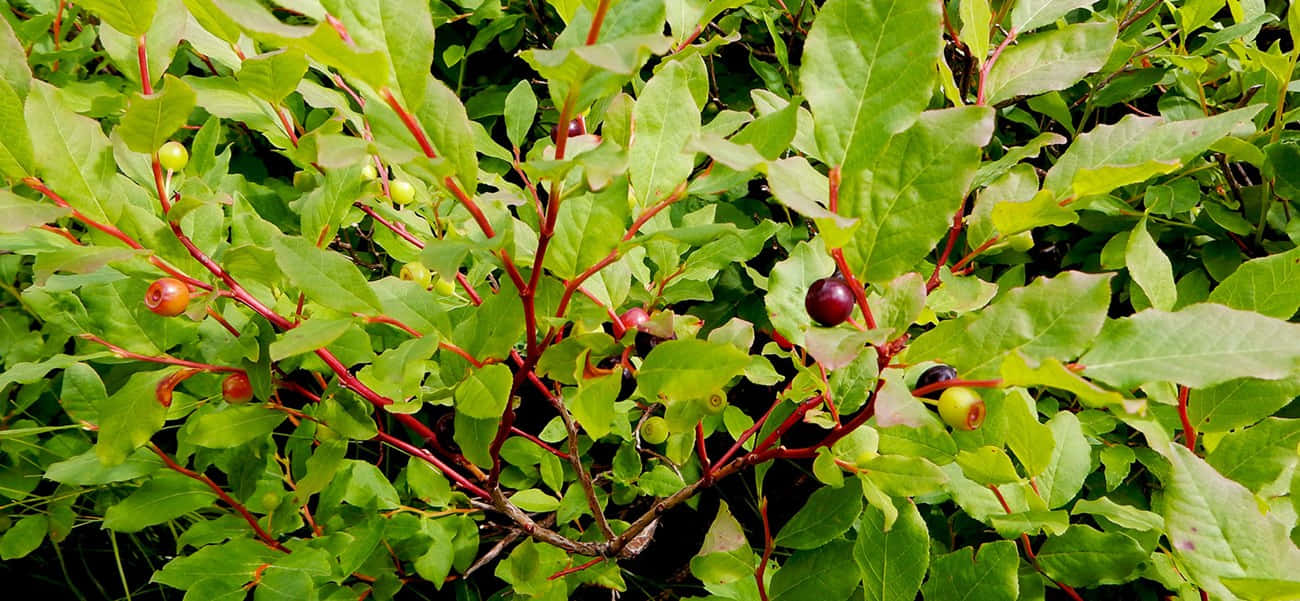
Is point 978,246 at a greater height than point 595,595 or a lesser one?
greater

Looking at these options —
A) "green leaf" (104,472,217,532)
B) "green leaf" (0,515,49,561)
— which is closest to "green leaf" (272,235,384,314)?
"green leaf" (104,472,217,532)

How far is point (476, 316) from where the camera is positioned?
630 mm

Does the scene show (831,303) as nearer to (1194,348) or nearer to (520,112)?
(1194,348)

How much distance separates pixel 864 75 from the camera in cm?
52

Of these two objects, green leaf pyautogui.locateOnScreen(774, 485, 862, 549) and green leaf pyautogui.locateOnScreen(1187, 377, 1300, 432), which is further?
green leaf pyautogui.locateOnScreen(774, 485, 862, 549)

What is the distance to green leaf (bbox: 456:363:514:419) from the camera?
596mm

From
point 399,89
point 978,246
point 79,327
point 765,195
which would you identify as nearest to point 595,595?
point 765,195

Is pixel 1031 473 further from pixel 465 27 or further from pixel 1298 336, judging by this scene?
pixel 465 27

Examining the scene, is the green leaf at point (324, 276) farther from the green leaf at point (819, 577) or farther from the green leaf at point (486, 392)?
the green leaf at point (819, 577)

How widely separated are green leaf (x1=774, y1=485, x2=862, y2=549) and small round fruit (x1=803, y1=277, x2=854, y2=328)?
0.81 feet

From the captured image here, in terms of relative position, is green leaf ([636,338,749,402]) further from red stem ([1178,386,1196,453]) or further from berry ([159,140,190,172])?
berry ([159,140,190,172])

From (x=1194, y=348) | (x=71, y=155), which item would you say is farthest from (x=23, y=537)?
(x=1194, y=348)

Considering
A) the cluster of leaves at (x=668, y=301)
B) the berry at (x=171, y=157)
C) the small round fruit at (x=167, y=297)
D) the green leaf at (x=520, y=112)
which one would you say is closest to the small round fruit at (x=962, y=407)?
the cluster of leaves at (x=668, y=301)

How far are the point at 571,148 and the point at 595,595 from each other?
38.2 inches
